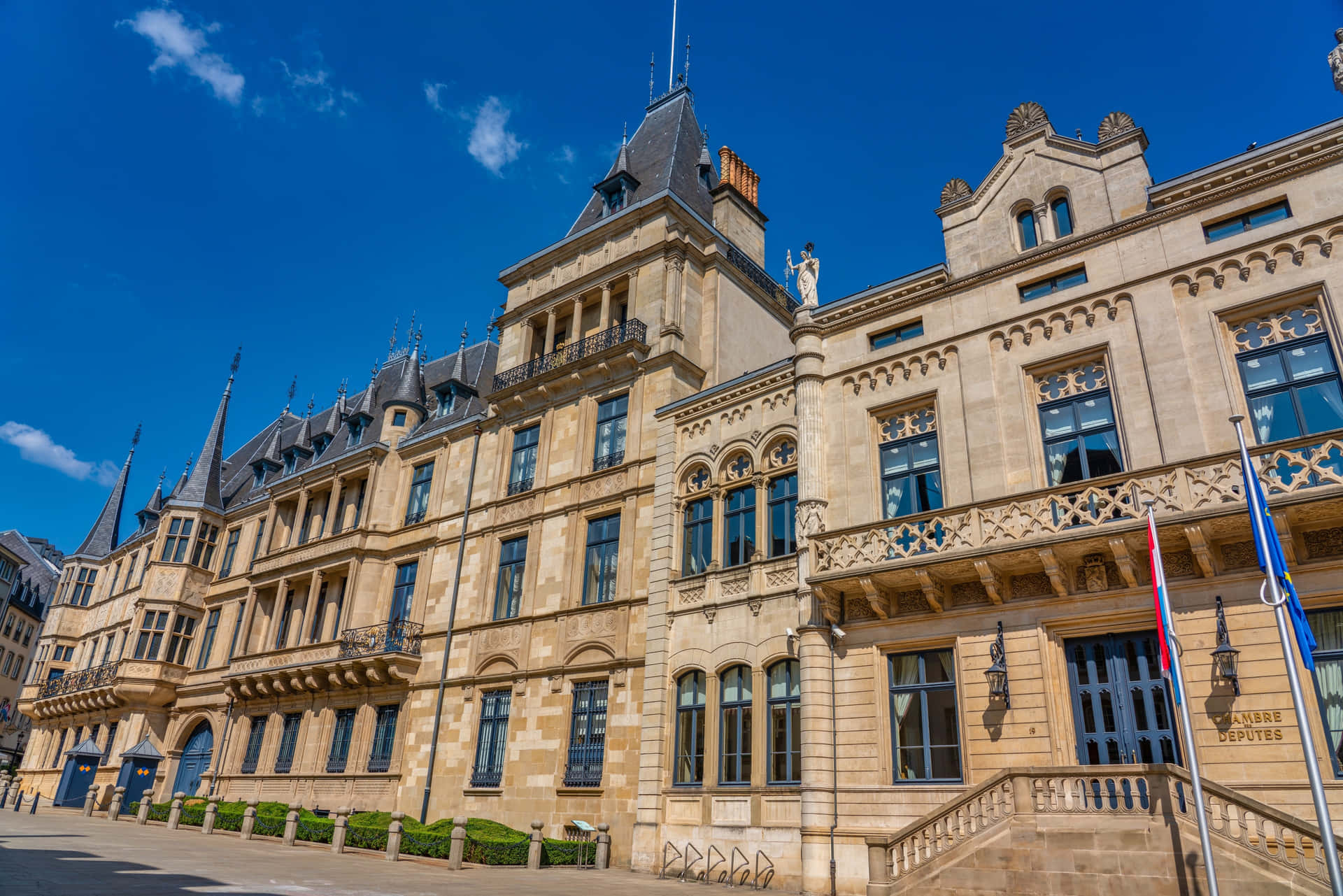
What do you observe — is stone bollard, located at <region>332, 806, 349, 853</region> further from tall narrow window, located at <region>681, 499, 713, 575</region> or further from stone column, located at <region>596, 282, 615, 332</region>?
stone column, located at <region>596, 282, 615, 332</region>

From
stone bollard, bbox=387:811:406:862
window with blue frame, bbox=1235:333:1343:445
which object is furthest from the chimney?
stone bollard, bbox=387:811:406:862

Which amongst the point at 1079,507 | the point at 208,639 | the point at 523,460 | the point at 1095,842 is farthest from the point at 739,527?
the point at 208,639

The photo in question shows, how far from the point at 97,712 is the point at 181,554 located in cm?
829

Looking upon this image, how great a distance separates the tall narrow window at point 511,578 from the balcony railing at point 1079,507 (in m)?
11.9

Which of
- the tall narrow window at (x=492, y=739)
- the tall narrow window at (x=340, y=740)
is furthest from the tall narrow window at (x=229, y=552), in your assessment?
the tall narrow window at (x=492, y=739)

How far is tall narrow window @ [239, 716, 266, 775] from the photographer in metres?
34.0

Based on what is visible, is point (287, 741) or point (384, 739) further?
point (287, 741)

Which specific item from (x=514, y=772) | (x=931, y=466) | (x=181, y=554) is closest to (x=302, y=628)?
(x=181, y=554)

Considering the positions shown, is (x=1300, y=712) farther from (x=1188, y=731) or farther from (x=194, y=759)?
(x=194, y=759)

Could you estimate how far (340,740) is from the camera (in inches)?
1215

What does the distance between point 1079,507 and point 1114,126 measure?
877 centimetres

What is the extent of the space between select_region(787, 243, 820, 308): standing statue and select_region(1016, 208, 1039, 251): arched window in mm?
4924

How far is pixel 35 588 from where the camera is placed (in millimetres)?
78750

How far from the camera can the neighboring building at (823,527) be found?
49.2ft
